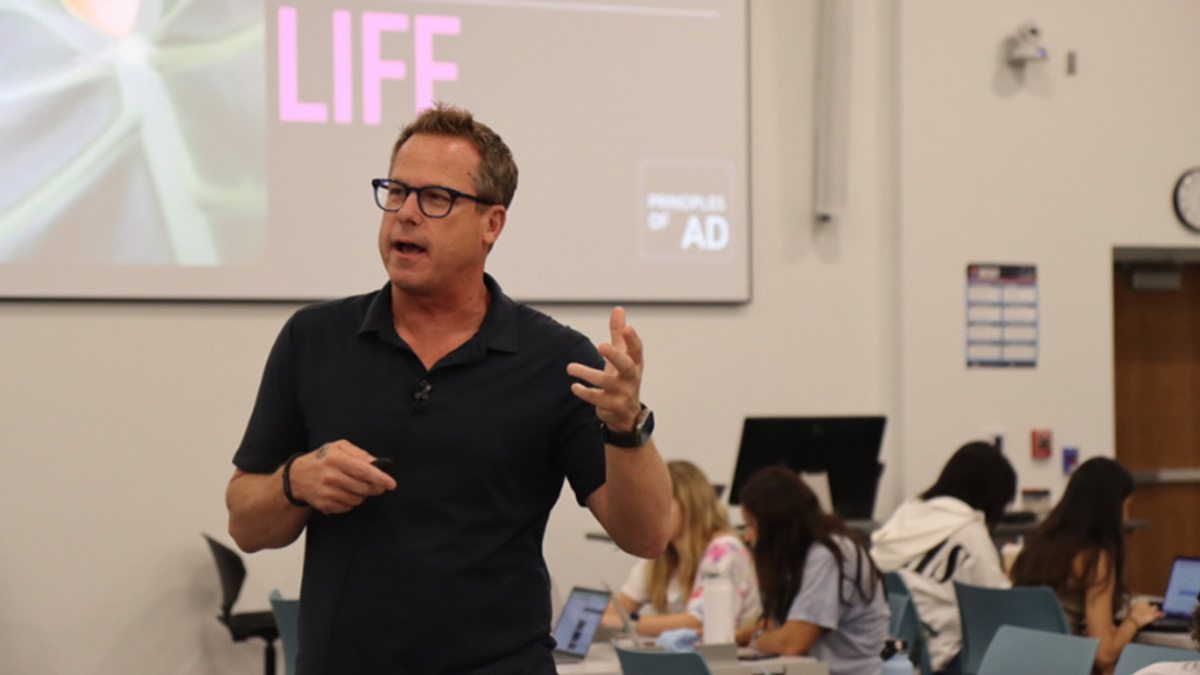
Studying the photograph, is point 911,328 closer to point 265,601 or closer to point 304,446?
point 265,601

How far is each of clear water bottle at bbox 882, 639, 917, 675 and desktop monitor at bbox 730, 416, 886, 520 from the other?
6.63ft

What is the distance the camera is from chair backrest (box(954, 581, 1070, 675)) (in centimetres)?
473

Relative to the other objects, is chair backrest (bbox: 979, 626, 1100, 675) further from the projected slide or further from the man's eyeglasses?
the projected slide

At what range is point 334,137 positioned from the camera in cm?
662

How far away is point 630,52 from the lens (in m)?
7.08

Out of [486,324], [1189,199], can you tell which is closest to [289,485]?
[486,324]

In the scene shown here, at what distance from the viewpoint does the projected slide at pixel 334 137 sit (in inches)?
248

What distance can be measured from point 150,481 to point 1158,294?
18.2 feet

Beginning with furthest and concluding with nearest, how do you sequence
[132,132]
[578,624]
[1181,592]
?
[132,132] → [1181,592] → [578,624]

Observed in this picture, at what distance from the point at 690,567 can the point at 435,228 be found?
143 inches

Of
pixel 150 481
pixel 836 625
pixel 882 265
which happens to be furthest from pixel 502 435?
pixel 882 265

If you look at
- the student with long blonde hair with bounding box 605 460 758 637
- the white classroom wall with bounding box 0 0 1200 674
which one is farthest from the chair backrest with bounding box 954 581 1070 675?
the white classroom wall with bounding box 0 0 1200 674

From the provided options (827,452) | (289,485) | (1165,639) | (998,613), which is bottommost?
(1165,639)

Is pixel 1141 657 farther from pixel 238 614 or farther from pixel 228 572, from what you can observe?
pixel 238 614
